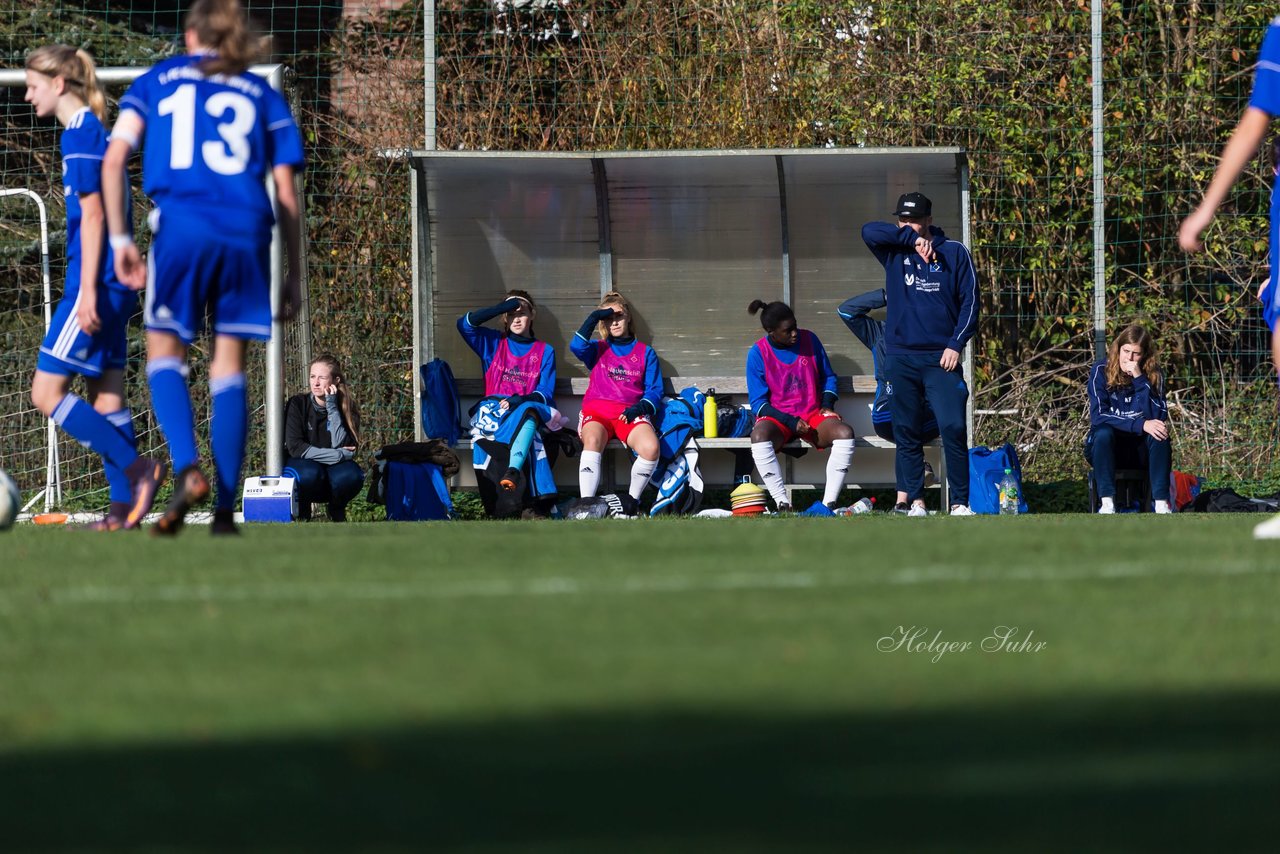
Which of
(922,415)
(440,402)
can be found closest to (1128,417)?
(922,415)

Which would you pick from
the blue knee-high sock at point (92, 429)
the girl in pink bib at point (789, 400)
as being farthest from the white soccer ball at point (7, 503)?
the girl in pink bib at point (789, 400)

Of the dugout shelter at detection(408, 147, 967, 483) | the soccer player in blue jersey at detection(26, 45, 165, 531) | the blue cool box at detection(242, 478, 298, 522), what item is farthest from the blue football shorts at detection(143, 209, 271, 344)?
the dugout shelter at detection(408, 147, 967, 483)

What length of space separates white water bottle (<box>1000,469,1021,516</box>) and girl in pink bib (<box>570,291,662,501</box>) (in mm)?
2225

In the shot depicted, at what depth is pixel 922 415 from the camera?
36.7ft

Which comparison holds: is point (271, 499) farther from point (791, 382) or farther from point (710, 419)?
point (791, 382)

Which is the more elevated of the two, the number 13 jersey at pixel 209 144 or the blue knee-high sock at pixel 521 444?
the number 13 jersey at pixel 209 144

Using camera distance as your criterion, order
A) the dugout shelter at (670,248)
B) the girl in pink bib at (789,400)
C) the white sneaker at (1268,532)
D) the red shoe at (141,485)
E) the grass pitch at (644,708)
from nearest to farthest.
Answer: the grass pitch at (644,708)
the white sneaker at (1268,532)
the red shoe at (141,485)
the girl in pink bib at (789,400)
the dugout shelter at (670,248)

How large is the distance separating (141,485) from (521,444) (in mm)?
4734

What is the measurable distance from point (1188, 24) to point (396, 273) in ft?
23.3

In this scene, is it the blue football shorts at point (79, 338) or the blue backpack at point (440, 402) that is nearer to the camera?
the blue football shorts at point (79, 338)

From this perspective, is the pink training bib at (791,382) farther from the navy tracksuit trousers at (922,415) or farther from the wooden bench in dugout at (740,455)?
the navy tracksuit trousers at (922,415)

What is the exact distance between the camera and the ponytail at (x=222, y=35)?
6055mm

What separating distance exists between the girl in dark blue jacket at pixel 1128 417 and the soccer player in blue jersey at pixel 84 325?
638 centimetres

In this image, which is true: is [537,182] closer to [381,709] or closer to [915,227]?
[915,227]
